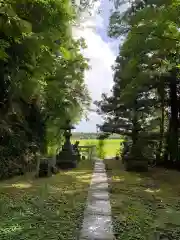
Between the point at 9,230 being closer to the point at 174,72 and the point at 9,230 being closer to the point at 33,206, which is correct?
the point at 33,206

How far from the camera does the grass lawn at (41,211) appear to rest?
352 centimetres

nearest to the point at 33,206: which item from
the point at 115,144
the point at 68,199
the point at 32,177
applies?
the point at 68,199

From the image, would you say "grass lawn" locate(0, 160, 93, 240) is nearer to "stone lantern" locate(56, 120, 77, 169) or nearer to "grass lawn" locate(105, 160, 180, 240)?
"grass lawn" locate(105, 160, 180, 240)

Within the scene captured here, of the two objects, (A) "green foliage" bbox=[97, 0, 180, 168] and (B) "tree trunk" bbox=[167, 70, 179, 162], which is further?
(B) "tree trunk" bbox=[167, 70, 179, 162]

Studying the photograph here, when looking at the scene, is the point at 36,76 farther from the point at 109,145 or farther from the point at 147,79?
the point at 109,145

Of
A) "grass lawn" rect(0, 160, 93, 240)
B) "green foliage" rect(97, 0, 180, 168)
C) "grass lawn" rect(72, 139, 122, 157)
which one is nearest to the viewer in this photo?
"grass lawn" rect(0, 160, 93, 240)

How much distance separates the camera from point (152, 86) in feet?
44.8

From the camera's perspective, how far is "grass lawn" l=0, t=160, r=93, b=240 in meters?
3.52

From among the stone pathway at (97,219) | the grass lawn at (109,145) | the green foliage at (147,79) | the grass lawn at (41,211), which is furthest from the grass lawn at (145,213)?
the grass lawn at (109,145)

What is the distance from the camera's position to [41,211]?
15.1 feet

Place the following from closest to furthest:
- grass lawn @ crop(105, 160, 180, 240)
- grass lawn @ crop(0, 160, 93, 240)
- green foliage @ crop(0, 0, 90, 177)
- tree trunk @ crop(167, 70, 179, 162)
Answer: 1. grass lawn @ crop(0, 160, 93, 240)
2. grass lawn @ crop(105, 160, 180, 240)
3. green foliage @ crop(0, 0, 90, 177)
4. tree trunk @ crop(167, 70, 179, 162)

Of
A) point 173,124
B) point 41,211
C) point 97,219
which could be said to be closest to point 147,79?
point 173,124

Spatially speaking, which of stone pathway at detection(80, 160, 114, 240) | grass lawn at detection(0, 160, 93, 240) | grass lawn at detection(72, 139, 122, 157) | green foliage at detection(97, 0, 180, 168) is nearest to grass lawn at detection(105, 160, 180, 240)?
stone pathway at detection(80, 160, 114, 240)

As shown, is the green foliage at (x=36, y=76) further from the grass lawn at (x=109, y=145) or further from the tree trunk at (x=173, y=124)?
the grass lawn at (x=109, y=145)
